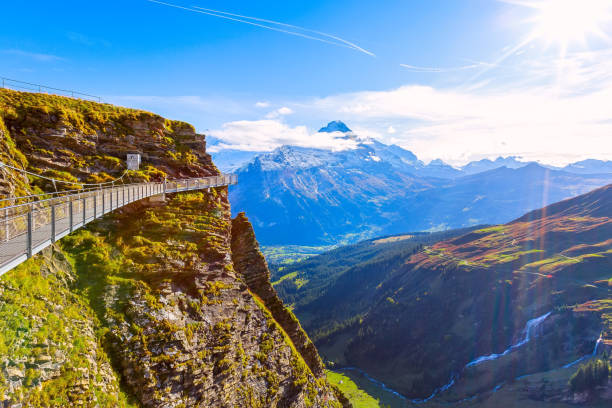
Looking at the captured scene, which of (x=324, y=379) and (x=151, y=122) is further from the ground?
(x=151, y=122)

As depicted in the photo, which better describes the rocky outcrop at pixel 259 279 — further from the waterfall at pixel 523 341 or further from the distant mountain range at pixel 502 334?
the waterfall at pixel 523 341

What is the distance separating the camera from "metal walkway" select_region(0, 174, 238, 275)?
14.6 m

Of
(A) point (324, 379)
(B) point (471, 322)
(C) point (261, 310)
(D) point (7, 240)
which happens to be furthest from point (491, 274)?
(D) point (7, 240)

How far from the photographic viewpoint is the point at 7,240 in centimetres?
1489

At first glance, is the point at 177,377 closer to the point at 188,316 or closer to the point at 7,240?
the point at 188,316

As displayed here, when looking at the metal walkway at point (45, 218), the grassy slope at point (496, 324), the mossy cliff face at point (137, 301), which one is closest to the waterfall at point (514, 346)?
the grassy slope at point (496, 324)

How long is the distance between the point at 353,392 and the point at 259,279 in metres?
137

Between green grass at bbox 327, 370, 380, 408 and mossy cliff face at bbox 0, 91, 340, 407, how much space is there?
11538 centimetres

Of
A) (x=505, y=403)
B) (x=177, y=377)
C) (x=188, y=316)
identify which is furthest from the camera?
(x=505, y=403)

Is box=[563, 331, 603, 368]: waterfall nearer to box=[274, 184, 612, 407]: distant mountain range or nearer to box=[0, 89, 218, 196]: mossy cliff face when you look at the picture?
box=[274, 184, 612, 407]: distant mountain range

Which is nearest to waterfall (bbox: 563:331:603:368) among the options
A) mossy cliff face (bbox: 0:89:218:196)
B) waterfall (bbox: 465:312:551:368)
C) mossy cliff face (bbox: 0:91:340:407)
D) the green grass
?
waterfall (bbox: 465:312:551:368)

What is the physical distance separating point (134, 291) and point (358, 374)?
173855mm

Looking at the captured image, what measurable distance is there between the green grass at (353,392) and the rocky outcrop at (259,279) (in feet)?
346

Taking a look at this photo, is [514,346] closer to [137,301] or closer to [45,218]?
[137,301]
